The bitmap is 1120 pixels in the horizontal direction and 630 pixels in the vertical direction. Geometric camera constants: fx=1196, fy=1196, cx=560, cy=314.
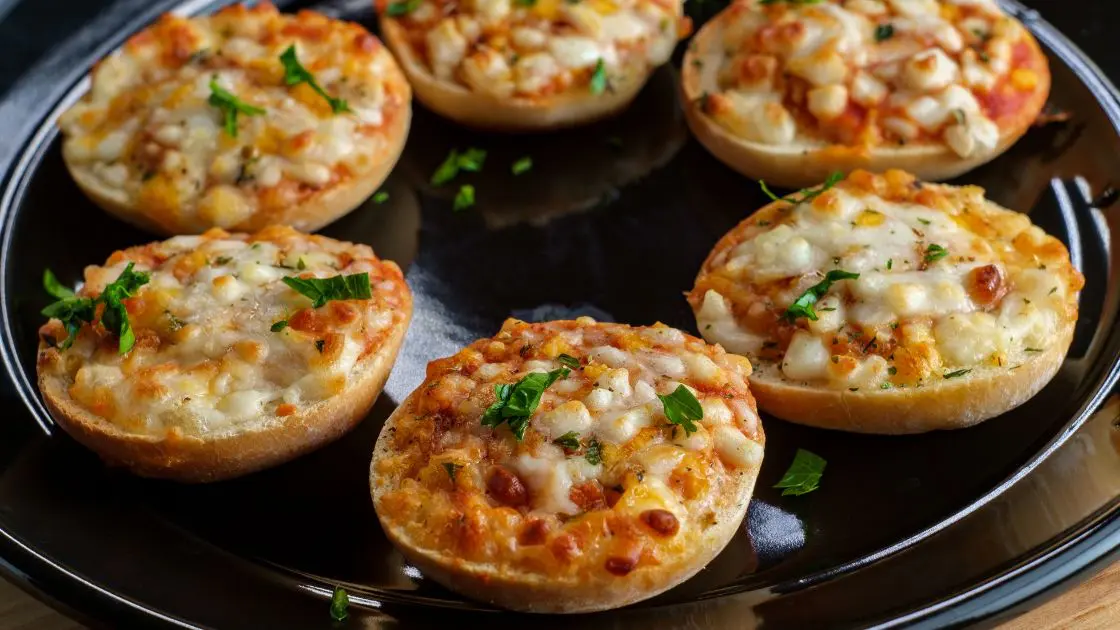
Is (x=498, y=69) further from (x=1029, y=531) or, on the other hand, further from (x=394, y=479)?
(x=1029, y=531)

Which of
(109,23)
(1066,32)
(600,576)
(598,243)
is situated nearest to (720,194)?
(598,243)

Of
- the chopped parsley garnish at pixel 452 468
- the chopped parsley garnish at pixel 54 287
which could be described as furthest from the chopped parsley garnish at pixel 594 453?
the chopped parsley garnish at pixel 54 287

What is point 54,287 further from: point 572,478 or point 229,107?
point 572,478

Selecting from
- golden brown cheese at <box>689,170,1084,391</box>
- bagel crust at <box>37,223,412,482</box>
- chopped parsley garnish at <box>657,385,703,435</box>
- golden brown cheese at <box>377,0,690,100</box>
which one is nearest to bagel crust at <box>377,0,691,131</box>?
golden brown cheese at <box>377,0,690,100</box>

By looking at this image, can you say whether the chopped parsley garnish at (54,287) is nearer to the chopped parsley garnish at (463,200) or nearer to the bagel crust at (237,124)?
the bagel crust at (237,124)

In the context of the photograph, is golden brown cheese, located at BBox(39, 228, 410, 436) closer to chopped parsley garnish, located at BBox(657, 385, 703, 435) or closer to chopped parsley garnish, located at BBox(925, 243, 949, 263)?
chopped parsley garnish, located at BBox(657, 385, 703, 435)

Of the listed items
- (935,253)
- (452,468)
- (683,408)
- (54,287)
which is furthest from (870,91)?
(54,287)
